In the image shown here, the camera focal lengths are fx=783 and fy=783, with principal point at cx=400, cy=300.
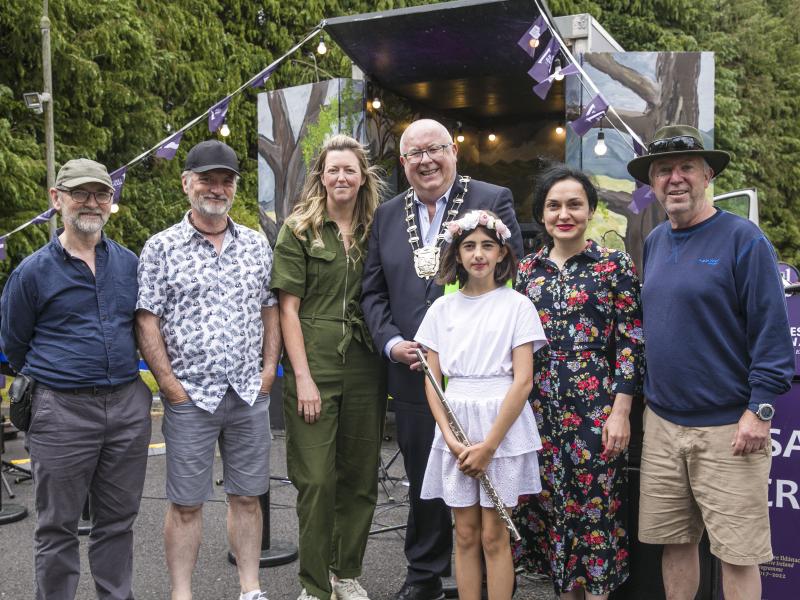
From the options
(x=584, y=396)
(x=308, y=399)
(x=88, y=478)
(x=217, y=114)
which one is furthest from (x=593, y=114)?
(x=88, y=478)

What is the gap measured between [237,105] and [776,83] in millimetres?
16588

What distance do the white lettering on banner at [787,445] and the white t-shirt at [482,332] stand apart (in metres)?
1.06

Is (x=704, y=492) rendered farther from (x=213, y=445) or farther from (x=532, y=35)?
(x=532, y=35)

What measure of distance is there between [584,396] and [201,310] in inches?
63.4

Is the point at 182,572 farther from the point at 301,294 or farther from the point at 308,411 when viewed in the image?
the point at 301,294

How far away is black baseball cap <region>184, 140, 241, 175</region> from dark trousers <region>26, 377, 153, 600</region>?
957mm

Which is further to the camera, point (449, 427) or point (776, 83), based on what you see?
point (776, 83)

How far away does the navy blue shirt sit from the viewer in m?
3.15

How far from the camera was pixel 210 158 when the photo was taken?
337 cm

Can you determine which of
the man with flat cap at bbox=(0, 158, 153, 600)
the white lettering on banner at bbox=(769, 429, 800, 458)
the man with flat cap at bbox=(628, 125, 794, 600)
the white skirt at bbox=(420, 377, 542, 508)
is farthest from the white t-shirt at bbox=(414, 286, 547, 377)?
the man with flat cap at bbox=(0, 158, 153, 600)

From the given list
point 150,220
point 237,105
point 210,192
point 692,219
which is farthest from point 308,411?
point 237,105

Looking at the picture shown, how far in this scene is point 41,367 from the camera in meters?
3.17

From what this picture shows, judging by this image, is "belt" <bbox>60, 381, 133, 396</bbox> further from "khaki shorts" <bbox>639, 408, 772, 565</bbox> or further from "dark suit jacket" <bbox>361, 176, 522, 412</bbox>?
"khaki shorts" <bbox>639, 408, 772, 565</bbox>

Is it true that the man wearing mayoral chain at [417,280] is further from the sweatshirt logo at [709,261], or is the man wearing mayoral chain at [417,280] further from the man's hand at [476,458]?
the sweatshirt logo at [709,261]
